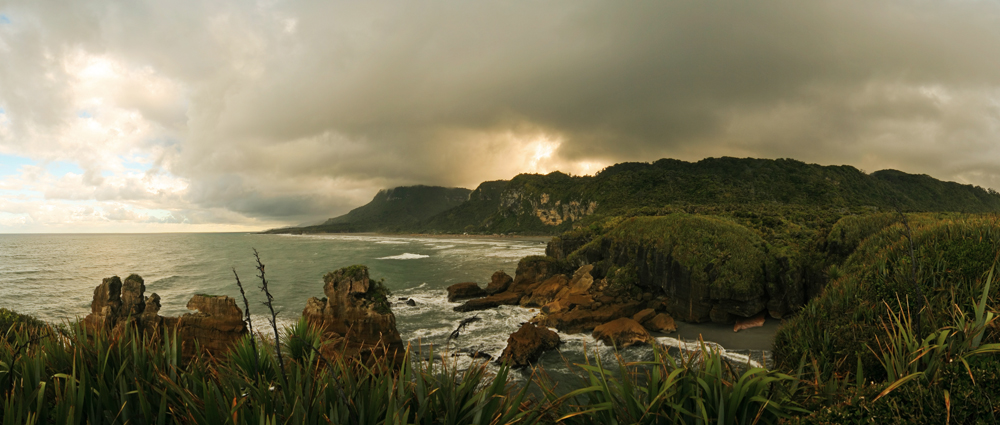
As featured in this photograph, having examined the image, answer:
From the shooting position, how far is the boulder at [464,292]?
29281 millimetres

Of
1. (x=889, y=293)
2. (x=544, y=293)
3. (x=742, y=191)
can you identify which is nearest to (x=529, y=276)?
(x=544, y=293)

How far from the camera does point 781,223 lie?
96.6 feet

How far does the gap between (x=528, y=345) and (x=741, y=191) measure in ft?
257

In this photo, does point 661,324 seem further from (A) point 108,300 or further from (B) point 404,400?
(A) point 108,300

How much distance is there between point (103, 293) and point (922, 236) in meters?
23.4

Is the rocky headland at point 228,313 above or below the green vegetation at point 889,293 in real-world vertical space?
below

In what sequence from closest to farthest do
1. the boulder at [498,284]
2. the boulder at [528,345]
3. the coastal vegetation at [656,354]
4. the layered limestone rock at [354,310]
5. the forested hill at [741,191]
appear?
the coastal vegetation at [656,354] < the layered limestone rock at [354,310] < the boulder at [528,345] < the boulder at [498,284] < the forested hill at [741,191]

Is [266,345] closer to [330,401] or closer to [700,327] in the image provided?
[330,401]

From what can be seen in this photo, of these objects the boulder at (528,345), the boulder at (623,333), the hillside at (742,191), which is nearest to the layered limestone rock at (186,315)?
the boulder at (528,345)

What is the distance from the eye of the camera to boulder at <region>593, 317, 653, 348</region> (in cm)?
1631

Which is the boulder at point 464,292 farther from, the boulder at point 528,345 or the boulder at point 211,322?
the boulder at point 211,322

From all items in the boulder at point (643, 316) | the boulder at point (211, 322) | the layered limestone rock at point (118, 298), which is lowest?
the boulder at point (643, 316)

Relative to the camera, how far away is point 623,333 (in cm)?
1666

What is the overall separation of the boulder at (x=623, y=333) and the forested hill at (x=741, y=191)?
119ft
